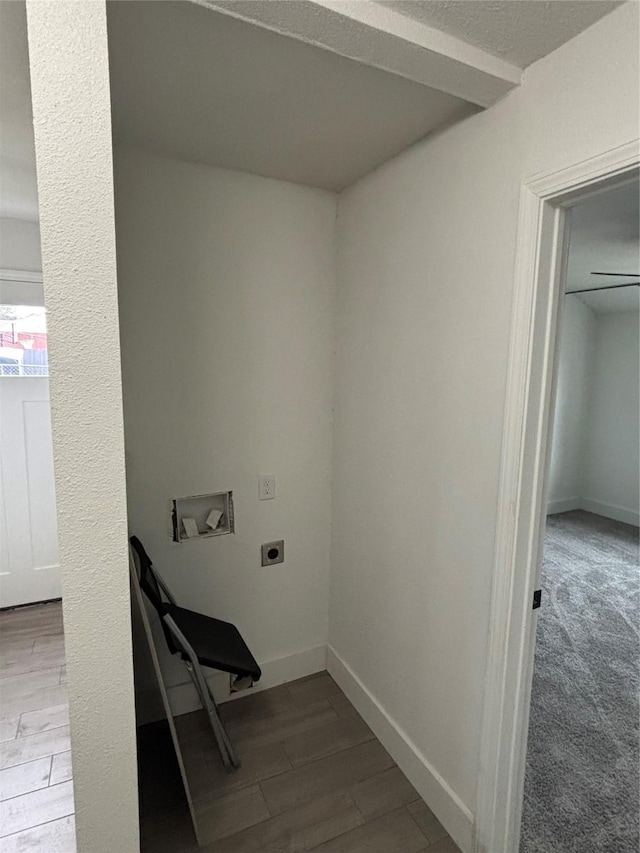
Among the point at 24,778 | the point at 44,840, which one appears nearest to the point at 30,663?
the point at 24,778

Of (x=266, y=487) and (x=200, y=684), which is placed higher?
(x=266, y=487)

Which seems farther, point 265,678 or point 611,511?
point 611,511

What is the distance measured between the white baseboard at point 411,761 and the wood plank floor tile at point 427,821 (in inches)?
0.6

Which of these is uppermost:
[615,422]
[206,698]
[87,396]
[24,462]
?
[87,396]

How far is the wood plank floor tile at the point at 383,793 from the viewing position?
1.62 meters

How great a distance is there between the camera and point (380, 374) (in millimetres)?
1826

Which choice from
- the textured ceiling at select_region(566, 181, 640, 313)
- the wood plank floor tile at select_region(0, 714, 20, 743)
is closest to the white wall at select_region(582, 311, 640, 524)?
the textured ceiling at select_region(566, 181, 640, 313)

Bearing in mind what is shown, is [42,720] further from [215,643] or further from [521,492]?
[521,492]

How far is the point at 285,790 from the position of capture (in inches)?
65.7

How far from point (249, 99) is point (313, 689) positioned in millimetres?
2403

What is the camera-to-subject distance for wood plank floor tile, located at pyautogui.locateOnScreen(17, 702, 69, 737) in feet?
6.44

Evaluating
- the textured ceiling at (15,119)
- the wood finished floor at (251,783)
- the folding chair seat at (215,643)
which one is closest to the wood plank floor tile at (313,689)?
the wood finished floor at (251,783)

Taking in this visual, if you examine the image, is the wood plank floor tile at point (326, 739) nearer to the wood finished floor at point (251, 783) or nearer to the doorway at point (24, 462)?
the wood finished floor at point (251, 783)

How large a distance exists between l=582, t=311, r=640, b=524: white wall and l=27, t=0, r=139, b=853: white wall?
16.6ft
